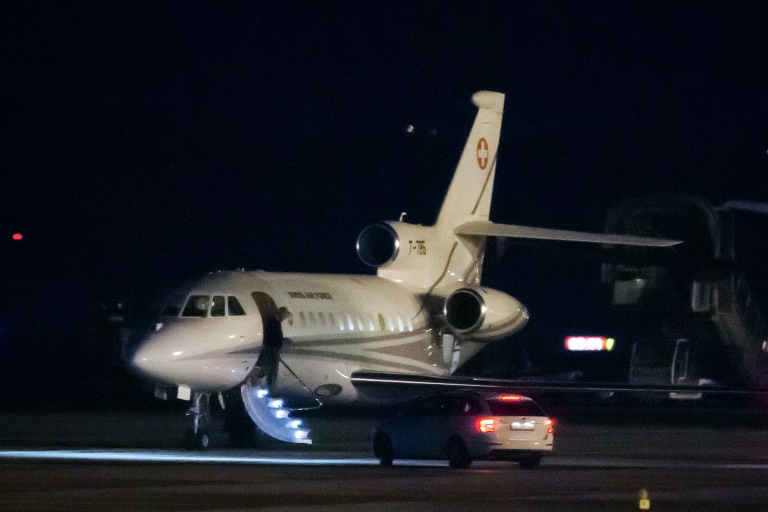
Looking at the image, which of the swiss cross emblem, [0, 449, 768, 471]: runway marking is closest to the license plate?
[0, 449, 768, 471]: runway marking

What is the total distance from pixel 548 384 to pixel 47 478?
519 inches

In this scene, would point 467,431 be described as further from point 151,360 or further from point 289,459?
point 151,360

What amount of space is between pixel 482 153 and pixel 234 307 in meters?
9.83

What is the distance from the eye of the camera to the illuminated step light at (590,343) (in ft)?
187

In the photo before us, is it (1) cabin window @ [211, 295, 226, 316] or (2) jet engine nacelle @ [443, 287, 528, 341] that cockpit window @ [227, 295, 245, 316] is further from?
(2) jet engine nacelle @ [443, 287, 528, 341]

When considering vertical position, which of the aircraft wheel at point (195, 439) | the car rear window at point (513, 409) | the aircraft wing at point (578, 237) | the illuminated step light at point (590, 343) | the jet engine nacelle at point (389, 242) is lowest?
the illuminated step light at point (590, 343)

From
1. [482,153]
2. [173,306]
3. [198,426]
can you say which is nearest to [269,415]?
[198,426]

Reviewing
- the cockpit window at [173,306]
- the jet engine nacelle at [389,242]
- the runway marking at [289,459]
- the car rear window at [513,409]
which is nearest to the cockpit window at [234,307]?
the cockpit window at [173,306]

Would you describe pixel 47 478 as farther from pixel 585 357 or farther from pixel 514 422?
pixel 585 357

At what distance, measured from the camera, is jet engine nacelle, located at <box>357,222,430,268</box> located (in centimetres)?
3391

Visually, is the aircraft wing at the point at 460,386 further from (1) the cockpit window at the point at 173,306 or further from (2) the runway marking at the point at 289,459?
(1) the cockpit window at the point at 173,306

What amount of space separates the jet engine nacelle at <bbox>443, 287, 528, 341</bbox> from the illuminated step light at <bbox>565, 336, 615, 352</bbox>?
2408 centimetres

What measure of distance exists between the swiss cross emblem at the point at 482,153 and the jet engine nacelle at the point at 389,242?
8.78 ft

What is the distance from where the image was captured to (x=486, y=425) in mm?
24078
